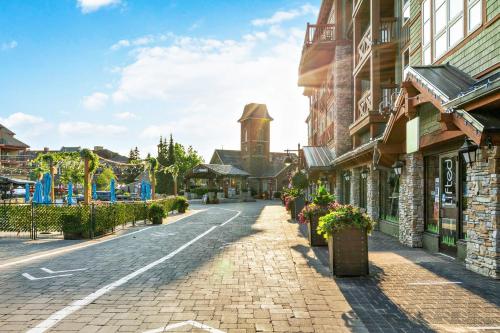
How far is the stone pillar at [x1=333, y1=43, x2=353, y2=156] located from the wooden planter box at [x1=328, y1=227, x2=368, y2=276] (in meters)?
15.0

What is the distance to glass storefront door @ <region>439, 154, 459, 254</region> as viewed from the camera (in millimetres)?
Result: 8992

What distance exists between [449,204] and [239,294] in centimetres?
626

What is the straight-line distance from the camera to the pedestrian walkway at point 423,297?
469cm

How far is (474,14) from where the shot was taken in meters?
8.42

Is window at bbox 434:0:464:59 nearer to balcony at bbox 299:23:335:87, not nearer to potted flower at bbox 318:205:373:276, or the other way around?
potted flower at bbox 318:205:373:276

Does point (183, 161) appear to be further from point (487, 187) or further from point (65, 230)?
point (487, 187)

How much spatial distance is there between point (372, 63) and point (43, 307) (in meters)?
14.0

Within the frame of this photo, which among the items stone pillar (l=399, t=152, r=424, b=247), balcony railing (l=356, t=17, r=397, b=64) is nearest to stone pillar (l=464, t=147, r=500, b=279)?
stone pillar (l=399, t=152, r=424, b=247)

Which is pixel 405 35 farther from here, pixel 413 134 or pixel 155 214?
pixel 155 214

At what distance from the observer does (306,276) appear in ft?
23.9

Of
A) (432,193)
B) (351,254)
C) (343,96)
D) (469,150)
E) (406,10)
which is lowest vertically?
(351,254)

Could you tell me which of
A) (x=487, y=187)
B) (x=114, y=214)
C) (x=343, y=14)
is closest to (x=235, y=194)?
(x=343, y=14)

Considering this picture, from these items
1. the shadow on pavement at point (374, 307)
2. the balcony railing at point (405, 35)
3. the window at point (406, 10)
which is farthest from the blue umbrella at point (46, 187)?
the window at point (406, 10)

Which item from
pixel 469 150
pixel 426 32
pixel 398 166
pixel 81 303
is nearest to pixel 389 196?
pixel 398 166
